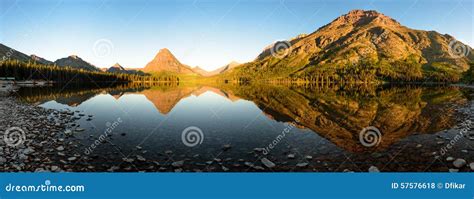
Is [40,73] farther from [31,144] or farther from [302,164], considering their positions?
[302,164]

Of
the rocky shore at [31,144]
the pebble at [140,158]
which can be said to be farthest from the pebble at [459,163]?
the rocky shore at [31,144]

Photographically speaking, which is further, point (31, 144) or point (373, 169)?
point (31, 144)

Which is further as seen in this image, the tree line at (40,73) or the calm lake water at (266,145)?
the tree line at (40,73)

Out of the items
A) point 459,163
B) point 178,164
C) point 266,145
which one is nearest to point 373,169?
point 459,163

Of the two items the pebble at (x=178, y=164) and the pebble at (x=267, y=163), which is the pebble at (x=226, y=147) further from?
the pebble at (x=178, y=164)

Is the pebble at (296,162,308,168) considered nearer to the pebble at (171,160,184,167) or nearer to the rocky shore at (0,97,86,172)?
the pebble at (171,160,184,167)

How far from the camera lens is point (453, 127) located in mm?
22672

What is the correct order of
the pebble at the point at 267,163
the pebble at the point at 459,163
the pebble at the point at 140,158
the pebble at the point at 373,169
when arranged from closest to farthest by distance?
1. the pebble at the point at 373,169
2. the pebble at the point at 459,163
3. the pebble at the point at 267,163
4. the pebble at the point at 140,158

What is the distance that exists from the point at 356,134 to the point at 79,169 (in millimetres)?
18804

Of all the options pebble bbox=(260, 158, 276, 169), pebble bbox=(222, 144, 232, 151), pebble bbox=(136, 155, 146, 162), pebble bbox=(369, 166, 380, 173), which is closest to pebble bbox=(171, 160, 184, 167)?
pebble bbox=(136, 155, 146, 162)

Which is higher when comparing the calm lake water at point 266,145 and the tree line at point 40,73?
the tree line at point 40,73

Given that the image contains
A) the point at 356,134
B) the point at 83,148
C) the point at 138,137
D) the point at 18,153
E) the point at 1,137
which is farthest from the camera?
the point at 356,134

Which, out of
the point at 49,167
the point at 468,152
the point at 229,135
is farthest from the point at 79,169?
the point at 468,152

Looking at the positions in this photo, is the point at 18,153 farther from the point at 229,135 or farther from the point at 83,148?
the point at 229,135
